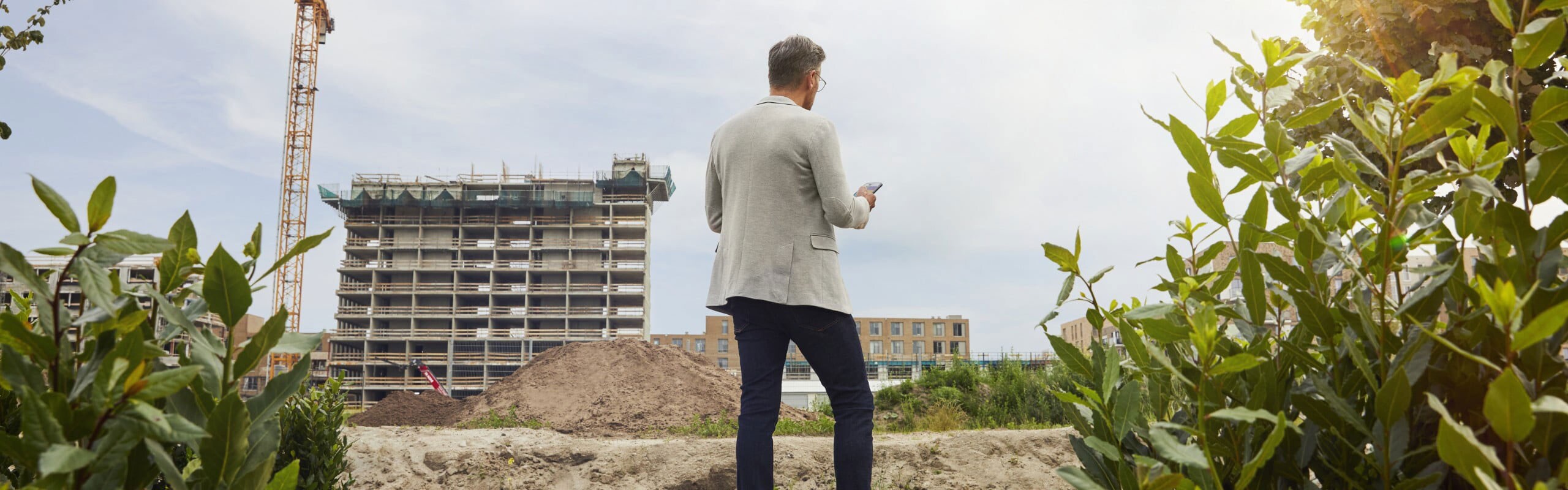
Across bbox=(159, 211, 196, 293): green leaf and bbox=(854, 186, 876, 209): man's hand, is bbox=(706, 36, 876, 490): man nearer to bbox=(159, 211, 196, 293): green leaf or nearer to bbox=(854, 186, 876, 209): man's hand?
bbox=(854, 186, 876, 209): man's hand

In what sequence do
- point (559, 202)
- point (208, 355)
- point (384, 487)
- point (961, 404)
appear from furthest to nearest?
point (559, 202)
point (961, 404)
point (384, 487)
point (208, 355)

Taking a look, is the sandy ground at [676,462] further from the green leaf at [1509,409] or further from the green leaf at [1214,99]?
the green leaf at [1509,409]

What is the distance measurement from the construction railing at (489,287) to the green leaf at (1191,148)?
46986mm

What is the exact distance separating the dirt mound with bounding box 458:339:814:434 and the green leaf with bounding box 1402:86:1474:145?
710 centimetres

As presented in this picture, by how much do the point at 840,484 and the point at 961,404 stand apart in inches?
221

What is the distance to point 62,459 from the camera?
1.60 feet

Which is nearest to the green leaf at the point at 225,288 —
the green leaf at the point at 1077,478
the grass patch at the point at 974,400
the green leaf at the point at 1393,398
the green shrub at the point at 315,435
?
the green leaf at the point at 1077,478

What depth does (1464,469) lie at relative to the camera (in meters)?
0.49

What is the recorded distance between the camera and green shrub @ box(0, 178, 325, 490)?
53 cm

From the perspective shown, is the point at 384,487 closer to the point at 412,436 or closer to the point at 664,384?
the point at 412,436

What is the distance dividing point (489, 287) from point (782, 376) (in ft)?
156

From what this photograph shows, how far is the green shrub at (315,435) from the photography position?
310 centimetres

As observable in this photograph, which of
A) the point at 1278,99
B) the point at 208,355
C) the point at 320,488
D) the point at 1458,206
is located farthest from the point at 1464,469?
the point at 320,488

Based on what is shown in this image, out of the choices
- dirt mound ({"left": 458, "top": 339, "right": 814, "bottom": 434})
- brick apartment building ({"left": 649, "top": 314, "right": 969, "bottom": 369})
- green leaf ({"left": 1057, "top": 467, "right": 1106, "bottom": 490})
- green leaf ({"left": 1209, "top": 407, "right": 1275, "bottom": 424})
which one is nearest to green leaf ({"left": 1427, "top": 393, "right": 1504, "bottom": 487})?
green leaf ({"left": 1209, "top": 407, "right": 1275, "bottom": 424})
